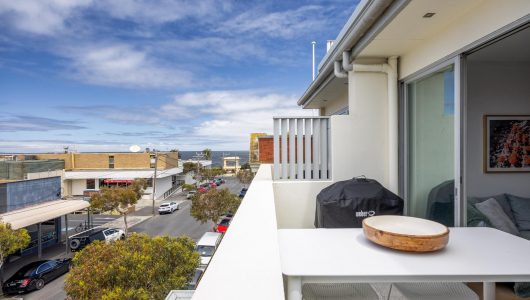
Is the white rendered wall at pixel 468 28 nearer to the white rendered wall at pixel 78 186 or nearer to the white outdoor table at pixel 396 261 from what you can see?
the white outdoor table at pixel 396 261

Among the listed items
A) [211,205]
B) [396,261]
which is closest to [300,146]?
[396,261]

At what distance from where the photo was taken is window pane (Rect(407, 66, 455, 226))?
8.14 ft

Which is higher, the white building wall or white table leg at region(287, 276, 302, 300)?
the white building wall

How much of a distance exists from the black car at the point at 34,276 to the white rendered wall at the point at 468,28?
14.2 m

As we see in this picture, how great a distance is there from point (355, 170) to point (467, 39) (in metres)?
1.80

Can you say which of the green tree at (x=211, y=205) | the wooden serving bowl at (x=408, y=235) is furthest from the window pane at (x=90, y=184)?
the wooden serving bowl at (x=408, y=235)

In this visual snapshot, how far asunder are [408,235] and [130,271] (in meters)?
4.76

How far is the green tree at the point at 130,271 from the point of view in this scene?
14.7ft

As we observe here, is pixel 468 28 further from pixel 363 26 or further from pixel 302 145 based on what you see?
pixel 302 145

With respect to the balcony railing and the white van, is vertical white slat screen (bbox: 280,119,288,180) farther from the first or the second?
the white van

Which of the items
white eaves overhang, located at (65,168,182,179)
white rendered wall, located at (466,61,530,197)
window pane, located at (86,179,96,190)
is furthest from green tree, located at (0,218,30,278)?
window pane, located at (86,179,96,190)

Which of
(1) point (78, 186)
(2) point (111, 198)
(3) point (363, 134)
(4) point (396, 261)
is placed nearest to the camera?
(4) point (396, 261)

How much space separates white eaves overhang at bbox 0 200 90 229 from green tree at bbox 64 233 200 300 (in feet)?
30.9

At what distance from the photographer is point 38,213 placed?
13.2 m
